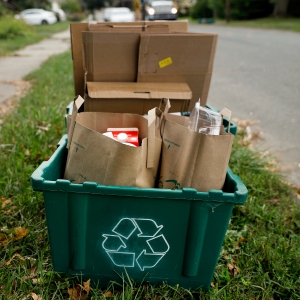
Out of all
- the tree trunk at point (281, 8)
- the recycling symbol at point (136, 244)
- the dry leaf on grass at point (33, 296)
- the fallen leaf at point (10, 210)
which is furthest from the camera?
the tree trunk at point (281, 8)

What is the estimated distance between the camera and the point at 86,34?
2010 mm

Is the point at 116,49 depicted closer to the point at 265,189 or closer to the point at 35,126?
the point at 265,189

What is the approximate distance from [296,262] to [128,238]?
1018mm

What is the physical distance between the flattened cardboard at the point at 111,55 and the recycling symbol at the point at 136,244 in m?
1.01

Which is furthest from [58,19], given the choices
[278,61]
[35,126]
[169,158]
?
[169,158]

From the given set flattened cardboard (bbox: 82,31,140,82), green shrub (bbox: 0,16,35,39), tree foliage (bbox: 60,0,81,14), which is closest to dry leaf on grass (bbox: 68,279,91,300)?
flattened cardboard (bbox: 82,31,140,82)

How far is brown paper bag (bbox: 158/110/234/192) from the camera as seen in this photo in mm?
1466

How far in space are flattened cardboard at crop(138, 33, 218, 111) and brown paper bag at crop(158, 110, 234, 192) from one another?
650mm

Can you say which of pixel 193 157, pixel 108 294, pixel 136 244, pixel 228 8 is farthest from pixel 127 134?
pixel 228 8

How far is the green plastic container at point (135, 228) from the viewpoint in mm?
1419

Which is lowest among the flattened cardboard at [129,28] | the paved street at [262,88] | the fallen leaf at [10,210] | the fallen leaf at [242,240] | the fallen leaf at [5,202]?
the paved street at [262,88]

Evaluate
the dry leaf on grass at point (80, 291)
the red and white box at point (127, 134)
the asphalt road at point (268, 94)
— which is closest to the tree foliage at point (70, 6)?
the asphalt road at point (268, 94)

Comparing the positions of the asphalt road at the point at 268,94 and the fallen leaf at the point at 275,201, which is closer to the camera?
the fallen leaf at the point at 275,201

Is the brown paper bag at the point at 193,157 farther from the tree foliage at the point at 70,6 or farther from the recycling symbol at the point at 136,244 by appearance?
the tree foliage at the point at 70,6
